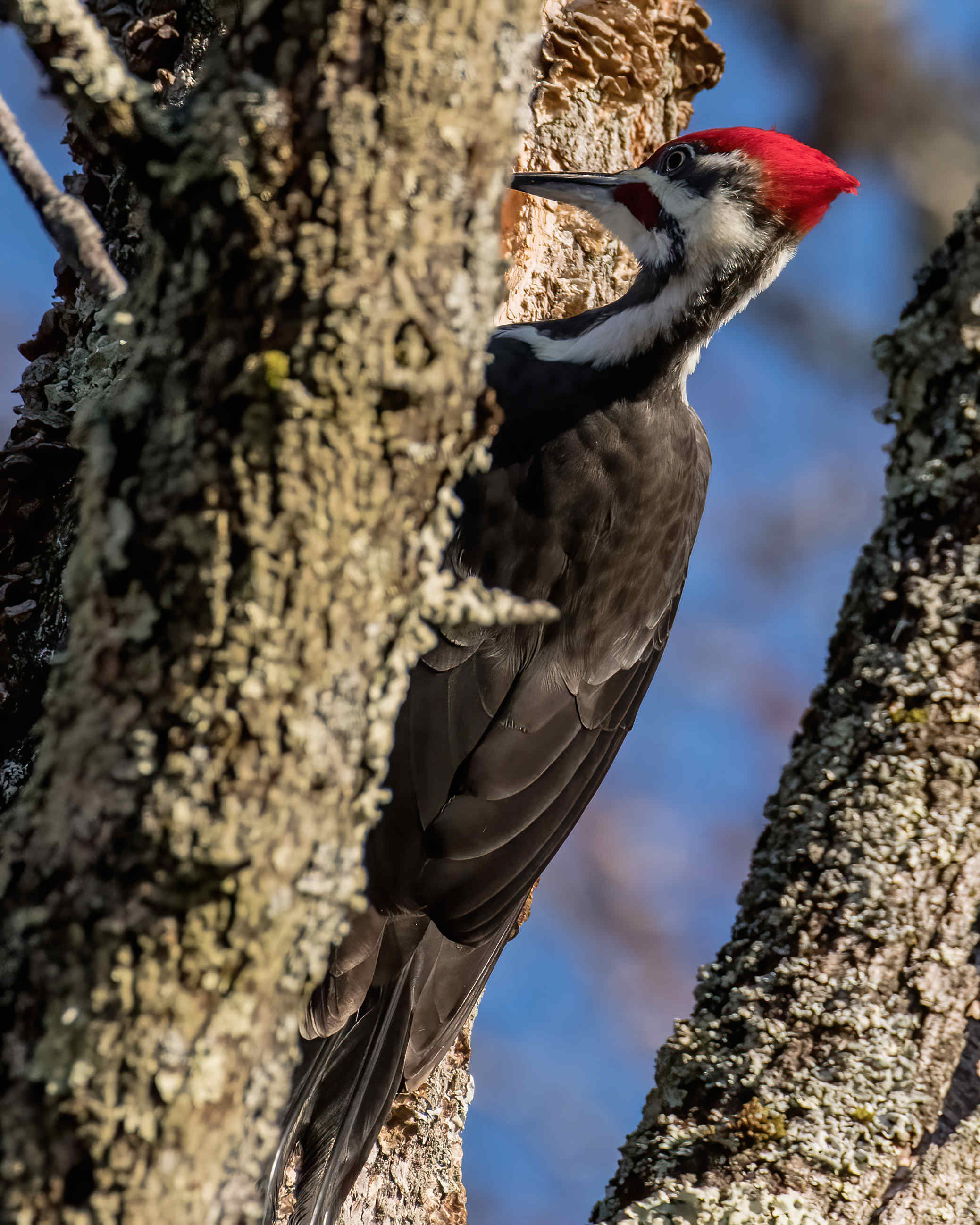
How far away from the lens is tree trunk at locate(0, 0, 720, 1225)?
0.76 meters

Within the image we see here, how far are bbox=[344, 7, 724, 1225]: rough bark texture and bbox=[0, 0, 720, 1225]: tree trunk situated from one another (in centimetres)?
156

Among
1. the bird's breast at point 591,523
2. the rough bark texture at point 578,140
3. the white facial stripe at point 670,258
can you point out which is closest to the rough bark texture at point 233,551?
the bird's breast at point 591,523

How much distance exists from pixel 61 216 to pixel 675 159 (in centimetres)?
179

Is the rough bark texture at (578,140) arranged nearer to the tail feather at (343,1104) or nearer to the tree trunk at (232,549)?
the tail feather at (343,1104)

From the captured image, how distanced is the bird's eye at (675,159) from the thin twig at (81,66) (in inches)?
69.1

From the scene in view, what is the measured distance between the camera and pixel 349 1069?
1919 mm

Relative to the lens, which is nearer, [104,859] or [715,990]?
[104,859]

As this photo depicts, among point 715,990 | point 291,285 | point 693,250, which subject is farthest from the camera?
point 693,250

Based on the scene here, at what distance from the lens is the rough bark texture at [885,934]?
1.19 m

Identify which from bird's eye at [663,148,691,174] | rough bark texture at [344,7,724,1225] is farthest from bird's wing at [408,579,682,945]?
bird's eye at [663,148,691,174]

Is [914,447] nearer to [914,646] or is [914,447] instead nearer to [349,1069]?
[914,646]

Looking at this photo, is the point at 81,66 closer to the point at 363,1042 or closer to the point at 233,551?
the point at 233,551

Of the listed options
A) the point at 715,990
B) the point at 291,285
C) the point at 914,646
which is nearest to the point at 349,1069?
the point at 715,990

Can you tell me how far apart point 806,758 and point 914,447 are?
36 centimetres
